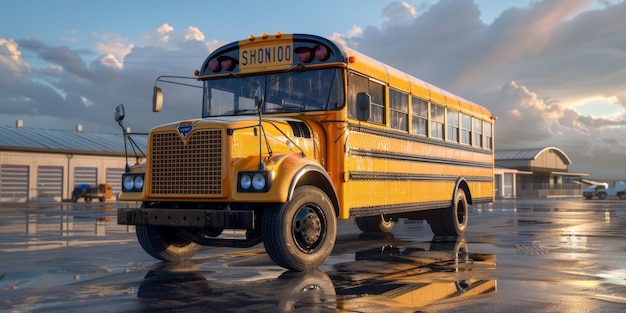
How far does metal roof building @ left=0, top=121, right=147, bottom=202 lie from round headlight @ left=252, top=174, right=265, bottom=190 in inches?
1370

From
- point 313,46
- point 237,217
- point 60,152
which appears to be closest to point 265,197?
point 237,217

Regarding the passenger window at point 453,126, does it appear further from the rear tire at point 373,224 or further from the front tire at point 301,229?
the front tire at point 301,229

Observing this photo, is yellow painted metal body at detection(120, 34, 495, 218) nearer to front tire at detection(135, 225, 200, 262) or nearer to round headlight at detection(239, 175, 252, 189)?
round headlight at detection(239, 175, 252, 189)

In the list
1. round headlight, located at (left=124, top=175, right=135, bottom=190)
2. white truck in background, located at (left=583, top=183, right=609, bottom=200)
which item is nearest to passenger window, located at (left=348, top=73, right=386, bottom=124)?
round headlight, located at (left=124, top=175, right=135, bottom=190)

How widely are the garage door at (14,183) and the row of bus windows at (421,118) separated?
113ft

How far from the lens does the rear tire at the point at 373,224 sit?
13.6 metres

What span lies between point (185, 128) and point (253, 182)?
1.09 meters

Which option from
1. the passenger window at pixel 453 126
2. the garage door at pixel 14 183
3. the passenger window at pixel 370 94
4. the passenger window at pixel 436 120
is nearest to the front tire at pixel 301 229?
the passenger window at pixel 370 94

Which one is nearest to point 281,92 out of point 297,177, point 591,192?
point 297,177

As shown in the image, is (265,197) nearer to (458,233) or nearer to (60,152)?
(458,233)

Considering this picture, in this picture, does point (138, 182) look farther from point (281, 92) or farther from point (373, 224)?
point (373, 224)

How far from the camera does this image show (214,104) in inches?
364

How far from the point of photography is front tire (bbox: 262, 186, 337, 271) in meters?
7.04

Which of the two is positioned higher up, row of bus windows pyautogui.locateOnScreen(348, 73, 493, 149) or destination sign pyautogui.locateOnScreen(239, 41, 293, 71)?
destination sign pyautogui.locateOnScreen(239, 41, 293, 71)
